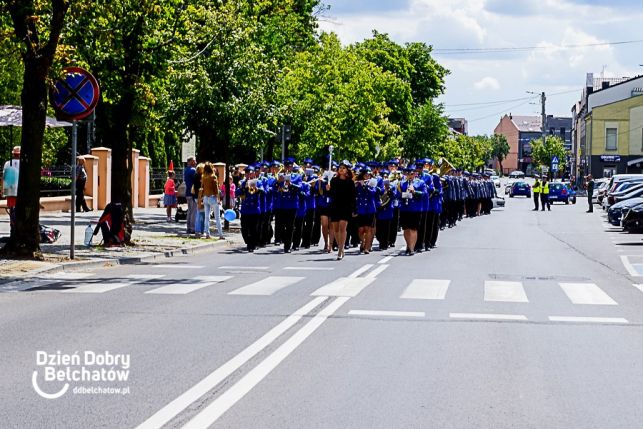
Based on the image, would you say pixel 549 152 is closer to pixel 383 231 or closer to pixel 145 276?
pixel 383 231

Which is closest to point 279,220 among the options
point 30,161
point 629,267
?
point 30,161

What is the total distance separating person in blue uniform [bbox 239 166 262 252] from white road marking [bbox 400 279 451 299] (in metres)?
7.57

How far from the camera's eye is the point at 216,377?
26.2 ft

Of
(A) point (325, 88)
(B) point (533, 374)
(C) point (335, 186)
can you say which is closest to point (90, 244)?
(C) point (335, 186)

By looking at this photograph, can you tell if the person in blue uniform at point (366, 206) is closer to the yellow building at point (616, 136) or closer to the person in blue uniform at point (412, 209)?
the person in blue uniform at point (412, 209)

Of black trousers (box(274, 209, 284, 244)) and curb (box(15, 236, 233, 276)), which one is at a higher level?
black trousers (box(274, 209, 284, 244))

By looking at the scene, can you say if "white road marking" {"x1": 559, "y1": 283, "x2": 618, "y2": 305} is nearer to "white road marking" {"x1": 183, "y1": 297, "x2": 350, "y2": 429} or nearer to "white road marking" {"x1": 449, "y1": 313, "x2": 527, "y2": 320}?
"white road marking" {"x1": 449, "y1": 313, "x2": 527, "y2": 320}

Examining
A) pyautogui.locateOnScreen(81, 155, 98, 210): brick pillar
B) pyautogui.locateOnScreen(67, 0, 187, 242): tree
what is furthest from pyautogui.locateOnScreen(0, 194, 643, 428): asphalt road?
pyautogui.locateOnScreen(81, 155, 98, 210): brick pillar

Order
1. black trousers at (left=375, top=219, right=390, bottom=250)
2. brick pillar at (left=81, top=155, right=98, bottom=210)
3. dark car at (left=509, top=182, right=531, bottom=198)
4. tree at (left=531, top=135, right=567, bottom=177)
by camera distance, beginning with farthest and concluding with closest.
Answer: tree at (left=531, top=135, right=567, bottom=177) < dark car at (left=509, top=182, right=531, bottom=198) < brick pillar at (left=81, top=155, right=98, bottom=210) < black trousers at (left=375, top=219, right=390, bottom=250)

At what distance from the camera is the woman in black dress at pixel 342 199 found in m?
21.6

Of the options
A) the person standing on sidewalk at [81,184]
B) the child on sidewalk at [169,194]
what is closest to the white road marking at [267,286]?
the child on sidewalk at [169,194]

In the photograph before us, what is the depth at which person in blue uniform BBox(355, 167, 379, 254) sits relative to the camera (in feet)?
75.4

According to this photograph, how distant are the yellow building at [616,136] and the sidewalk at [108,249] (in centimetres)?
7895

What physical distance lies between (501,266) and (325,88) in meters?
27.8
